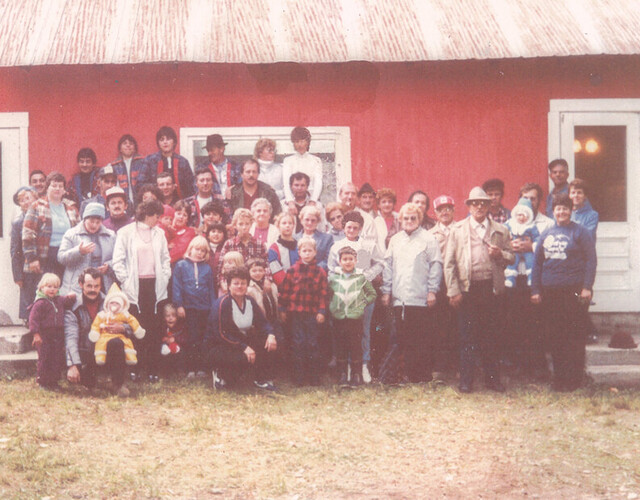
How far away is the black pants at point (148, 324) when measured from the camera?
8.01m

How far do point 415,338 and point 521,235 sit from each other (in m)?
1.54

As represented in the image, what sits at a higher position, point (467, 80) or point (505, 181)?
point (467, 80)

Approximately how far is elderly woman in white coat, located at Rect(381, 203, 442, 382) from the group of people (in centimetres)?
1

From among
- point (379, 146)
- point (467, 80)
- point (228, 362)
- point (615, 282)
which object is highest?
point (467, 80)

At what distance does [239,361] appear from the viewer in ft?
25.3

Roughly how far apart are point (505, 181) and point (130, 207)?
421 centimetres

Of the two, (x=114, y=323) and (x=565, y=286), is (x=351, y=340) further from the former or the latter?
(x=114, y=323)

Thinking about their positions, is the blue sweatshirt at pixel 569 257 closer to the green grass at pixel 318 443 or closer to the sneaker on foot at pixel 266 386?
the green grass at pixel 318 443

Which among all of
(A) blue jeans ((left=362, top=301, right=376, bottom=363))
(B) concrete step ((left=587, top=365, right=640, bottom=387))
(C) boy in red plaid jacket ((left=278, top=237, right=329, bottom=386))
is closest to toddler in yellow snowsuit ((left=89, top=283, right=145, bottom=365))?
(C) boy in red plaid jacket ((left=278, top=237, right=329, bottom=386))

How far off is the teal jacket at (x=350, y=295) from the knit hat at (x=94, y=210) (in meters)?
2.31

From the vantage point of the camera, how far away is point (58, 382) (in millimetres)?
7910

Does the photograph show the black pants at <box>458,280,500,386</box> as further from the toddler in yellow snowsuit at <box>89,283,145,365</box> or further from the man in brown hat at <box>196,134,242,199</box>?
the toddler in yellow snowsuit at <box>89,283,145,365</box>

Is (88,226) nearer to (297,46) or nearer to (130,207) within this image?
(130,207)

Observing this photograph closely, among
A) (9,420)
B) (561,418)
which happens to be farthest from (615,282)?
(9,420)
